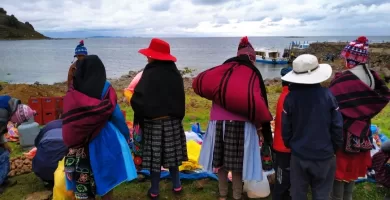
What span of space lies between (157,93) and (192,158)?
1.44 meters

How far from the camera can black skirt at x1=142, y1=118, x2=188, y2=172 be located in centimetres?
357

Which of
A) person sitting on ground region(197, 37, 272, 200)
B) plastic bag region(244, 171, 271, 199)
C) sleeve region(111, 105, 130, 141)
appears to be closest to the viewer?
sleeve region(111, 105, 130, 141)

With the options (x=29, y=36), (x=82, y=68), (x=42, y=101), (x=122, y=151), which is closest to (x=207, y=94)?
(x=122, y=151)

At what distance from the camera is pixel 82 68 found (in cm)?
299

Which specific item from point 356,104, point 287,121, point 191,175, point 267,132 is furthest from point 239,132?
point 191,175

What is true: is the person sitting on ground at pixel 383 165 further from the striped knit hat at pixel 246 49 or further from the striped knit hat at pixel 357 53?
the striped knit hat at pixel 246 49

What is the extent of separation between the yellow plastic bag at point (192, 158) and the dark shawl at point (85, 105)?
5.64 ft

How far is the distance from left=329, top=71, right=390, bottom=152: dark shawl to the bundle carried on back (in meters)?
0.74

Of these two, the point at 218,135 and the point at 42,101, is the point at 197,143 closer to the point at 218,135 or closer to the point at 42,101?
the point at 218,135

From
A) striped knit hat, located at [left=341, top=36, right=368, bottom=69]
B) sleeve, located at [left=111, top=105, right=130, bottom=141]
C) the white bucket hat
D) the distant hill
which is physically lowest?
sleeve, located at [left=111, top=105, right=130, bottom=141]

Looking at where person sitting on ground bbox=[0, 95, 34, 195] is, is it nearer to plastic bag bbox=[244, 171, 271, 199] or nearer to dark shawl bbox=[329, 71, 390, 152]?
plastic bag bbox=[244, 171, 271, 199]

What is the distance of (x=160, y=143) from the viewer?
3.58m

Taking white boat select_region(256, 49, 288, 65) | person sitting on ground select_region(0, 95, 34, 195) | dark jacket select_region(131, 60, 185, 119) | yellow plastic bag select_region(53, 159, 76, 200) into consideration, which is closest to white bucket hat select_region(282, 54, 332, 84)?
dark jacket select_region(131, 60, 185, 119)

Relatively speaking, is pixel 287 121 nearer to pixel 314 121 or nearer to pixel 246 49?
pixel 314 121
